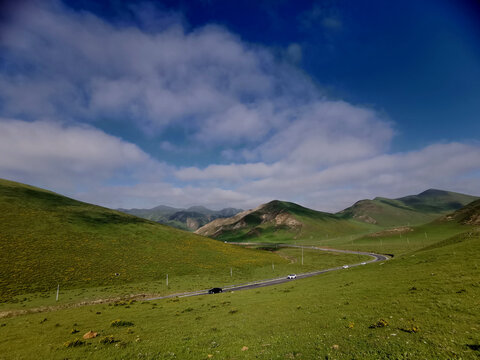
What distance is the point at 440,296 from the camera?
1994 cm

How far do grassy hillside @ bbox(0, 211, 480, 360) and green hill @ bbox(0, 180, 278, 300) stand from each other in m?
31.9

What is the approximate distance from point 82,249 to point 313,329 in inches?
3260

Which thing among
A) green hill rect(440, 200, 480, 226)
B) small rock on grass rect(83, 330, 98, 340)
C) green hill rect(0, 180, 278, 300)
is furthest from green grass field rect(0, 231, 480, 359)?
green hill rect(440, 200, 480, 226)

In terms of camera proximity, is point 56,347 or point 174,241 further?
point 174,241

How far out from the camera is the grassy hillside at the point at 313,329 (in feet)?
43.1

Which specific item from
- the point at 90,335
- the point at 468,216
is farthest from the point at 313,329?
the point at 468,216

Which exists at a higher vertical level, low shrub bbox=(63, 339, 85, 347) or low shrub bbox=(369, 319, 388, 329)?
low shrub bbox=(369, 319, 388, 329)

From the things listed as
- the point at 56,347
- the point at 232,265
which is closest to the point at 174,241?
the point at 232,265

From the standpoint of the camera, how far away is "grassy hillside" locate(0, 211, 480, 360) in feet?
43.1

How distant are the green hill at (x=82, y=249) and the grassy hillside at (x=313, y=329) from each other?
31947 millimetres

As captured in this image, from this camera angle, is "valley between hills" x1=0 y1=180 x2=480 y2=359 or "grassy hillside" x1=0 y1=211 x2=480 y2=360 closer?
"grassy hillside" x1=0 y1=211 x2=480 y2=360

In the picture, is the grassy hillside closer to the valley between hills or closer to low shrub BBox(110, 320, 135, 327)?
the valley between hills

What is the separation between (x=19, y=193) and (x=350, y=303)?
485 feet

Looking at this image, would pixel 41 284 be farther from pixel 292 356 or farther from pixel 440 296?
pixel 440 296
